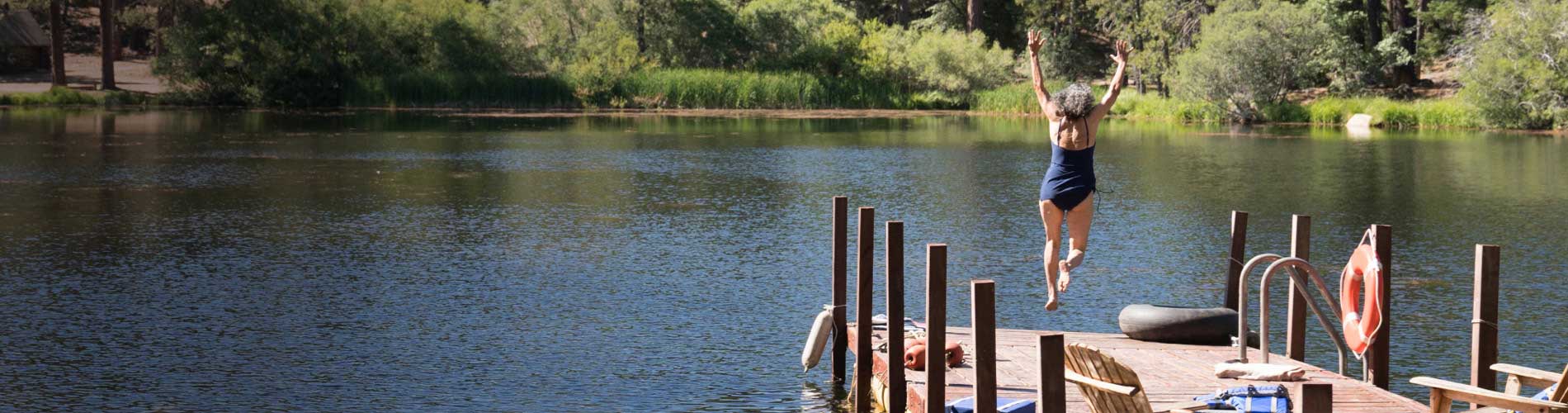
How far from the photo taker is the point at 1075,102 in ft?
36.4

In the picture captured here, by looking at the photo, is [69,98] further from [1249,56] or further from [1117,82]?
[1117,82]

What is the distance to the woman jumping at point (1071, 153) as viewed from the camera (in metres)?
11.1

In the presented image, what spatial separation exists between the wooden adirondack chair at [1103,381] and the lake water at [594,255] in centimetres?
466

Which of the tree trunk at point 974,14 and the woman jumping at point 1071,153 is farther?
the tree trunk at point 974,14

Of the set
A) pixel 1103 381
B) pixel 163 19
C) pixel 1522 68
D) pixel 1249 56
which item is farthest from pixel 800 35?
pixel 1103 381

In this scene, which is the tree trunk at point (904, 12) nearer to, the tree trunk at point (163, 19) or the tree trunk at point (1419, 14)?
the tree trunk at point (1419, 14)

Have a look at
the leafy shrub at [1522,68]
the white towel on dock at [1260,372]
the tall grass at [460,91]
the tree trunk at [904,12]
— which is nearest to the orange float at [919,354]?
the white towel on dock at [1260,372]

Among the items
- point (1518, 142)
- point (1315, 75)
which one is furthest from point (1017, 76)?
point (1518, 142)

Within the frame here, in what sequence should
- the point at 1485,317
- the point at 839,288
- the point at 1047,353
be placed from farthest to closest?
1. the point at 839,288
2. the point at 1485,317
3. the point at 1047,353

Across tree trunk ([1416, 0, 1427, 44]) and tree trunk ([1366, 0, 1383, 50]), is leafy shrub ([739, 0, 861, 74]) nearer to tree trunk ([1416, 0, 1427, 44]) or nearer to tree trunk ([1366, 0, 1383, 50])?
tree trunk ([1366, 0, 1383, 50])

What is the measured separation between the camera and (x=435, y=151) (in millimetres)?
42750

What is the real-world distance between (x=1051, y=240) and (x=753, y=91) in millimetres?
64630

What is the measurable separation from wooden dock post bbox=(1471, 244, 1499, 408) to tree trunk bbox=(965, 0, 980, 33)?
68.1 meters

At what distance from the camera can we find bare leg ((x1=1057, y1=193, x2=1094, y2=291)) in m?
11.4
